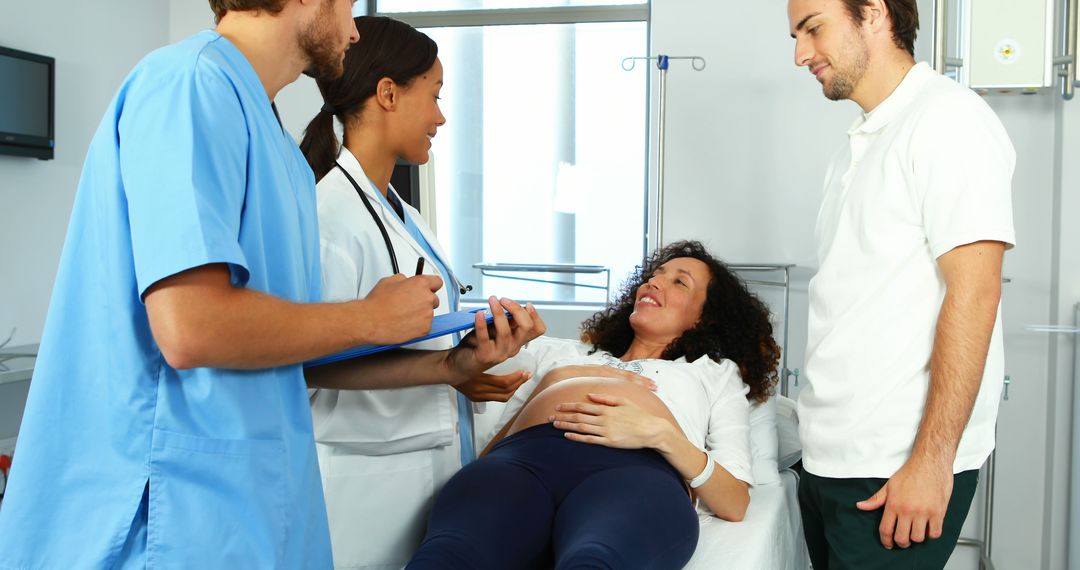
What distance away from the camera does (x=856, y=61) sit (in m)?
1.55

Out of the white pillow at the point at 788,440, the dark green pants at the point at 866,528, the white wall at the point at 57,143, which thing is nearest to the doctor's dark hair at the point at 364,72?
the dark green pants at the point at 866,528

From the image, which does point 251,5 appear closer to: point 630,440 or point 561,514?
point 561,514

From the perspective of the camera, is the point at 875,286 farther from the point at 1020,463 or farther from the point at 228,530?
the point at 1020,463

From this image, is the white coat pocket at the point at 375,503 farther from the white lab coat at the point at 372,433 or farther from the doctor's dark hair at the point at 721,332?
the doctor's dark hair at the point at 721,332

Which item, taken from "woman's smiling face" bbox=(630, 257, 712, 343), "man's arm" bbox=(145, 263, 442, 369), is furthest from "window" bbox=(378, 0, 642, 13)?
"man's arm" bbox=(145, 263, 442, 369)

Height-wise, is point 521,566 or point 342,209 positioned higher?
point 342,209

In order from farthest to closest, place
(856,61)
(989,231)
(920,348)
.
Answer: (856,61)
(920,348)
(989,231)

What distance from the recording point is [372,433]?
1485 millimetres

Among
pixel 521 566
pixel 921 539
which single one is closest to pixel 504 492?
pixel 521 566

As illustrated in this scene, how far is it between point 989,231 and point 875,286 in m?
0.19

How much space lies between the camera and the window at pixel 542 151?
179 inches

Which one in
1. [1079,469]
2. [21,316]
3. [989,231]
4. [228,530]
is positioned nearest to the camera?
[228,530]

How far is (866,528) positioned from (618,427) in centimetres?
47

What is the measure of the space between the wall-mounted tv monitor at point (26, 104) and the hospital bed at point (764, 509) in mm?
2359
